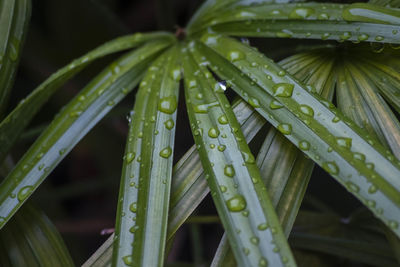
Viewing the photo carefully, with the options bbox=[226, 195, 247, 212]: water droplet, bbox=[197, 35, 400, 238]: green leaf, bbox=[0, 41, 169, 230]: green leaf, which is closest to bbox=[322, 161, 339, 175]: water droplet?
bbox=[197, 35, 400, 238]: green leaf

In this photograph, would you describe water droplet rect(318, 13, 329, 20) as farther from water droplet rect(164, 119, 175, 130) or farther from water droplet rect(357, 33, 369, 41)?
water droplet rect(164, 119, 175, 130)

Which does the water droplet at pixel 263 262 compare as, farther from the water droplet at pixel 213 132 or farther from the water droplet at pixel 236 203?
the water droplet at pixel 213 132

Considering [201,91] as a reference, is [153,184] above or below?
below

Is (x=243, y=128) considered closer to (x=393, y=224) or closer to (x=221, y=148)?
(x=221, y=148)

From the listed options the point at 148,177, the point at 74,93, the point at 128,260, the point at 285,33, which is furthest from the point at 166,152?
the point at 74,93

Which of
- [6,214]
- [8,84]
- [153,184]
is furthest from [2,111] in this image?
[153,184]

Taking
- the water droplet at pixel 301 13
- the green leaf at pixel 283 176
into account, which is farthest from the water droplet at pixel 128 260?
the water droplet at pixel 301 13

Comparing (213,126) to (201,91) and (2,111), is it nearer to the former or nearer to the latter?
(201,91)

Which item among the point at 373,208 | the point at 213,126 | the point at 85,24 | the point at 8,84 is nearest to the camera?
the point at 373,208
